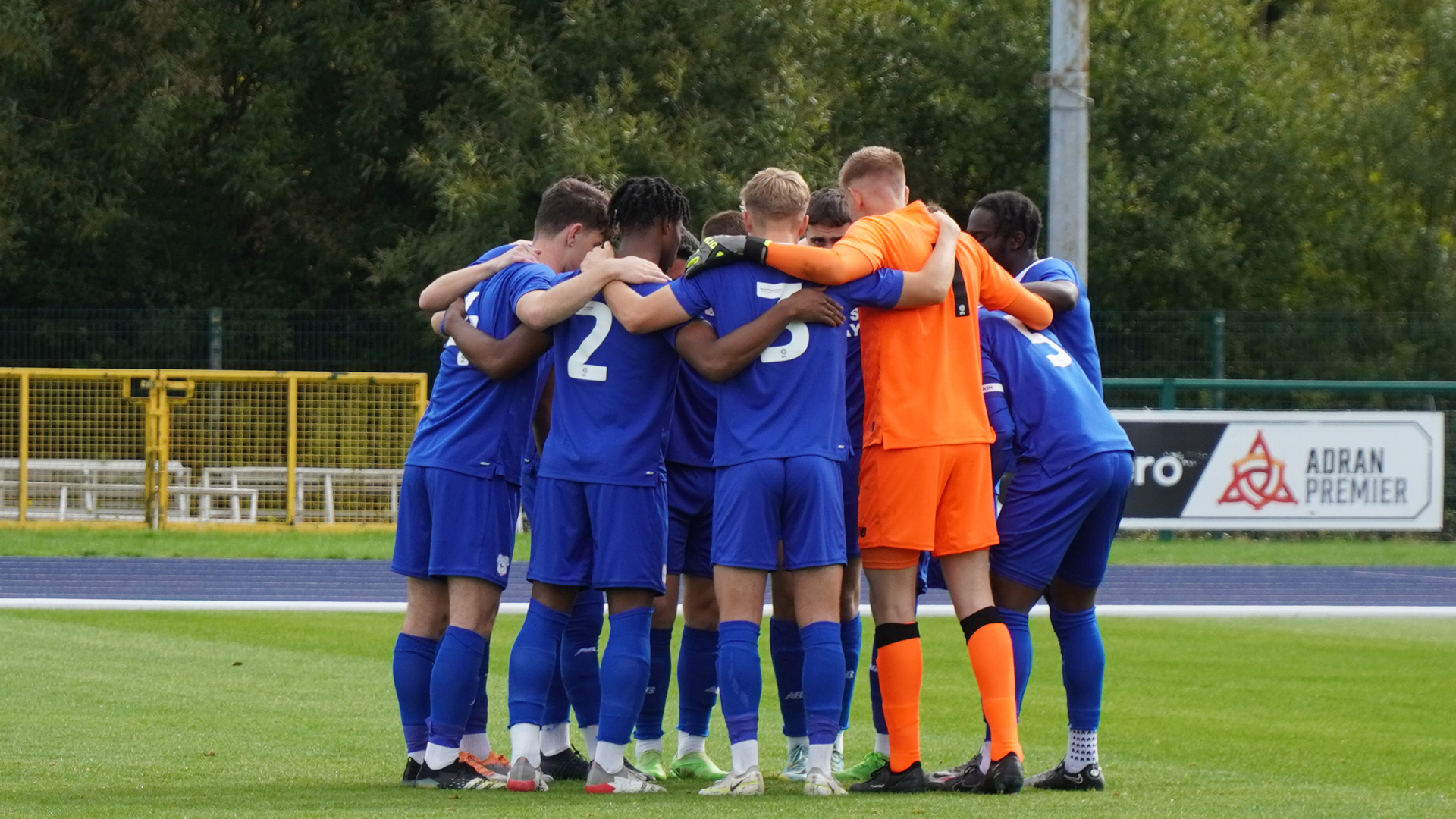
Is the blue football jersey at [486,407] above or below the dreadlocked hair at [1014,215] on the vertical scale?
below

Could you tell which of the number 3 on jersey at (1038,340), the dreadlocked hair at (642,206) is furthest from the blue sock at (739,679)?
the number 3 on jersey at (1038,340)

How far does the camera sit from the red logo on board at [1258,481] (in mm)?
16344

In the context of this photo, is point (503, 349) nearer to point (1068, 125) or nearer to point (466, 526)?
point (466, 526)

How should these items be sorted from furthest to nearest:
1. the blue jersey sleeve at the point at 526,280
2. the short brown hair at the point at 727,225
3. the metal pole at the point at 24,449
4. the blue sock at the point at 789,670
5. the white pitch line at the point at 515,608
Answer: the metal pole at the point at 24,449 → the white pitch line at the point at 515,608 → the short brown hair at the point at 727,225 → the blue sock at the point at 789,670 → the blue jersey sleeve at the point at 526,280

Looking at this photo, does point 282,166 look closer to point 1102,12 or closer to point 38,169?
point 38,169

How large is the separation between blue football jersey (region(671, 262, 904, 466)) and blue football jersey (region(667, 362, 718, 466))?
0.53 m

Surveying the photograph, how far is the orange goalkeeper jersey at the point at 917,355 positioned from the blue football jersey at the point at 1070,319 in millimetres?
577

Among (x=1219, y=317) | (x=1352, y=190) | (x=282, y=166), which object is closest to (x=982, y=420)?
(x=1219, y=317)

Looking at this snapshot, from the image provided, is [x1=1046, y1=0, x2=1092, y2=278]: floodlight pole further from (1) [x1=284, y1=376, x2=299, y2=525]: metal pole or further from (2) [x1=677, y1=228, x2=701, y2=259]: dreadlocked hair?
(1) [x1=284, y1=376, x2=299, y2=525]: metal pole

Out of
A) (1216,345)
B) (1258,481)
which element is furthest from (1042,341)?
(1216,345)

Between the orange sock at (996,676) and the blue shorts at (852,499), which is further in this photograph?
the blue shorts at (852,499)

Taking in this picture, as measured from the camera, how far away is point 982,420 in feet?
18.8

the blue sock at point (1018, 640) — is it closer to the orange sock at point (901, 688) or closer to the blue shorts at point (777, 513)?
the orange sock at point (901, 688)

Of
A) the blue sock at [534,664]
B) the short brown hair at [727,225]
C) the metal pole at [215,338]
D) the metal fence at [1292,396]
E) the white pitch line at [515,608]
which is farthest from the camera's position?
the metal pole at [215,338]
